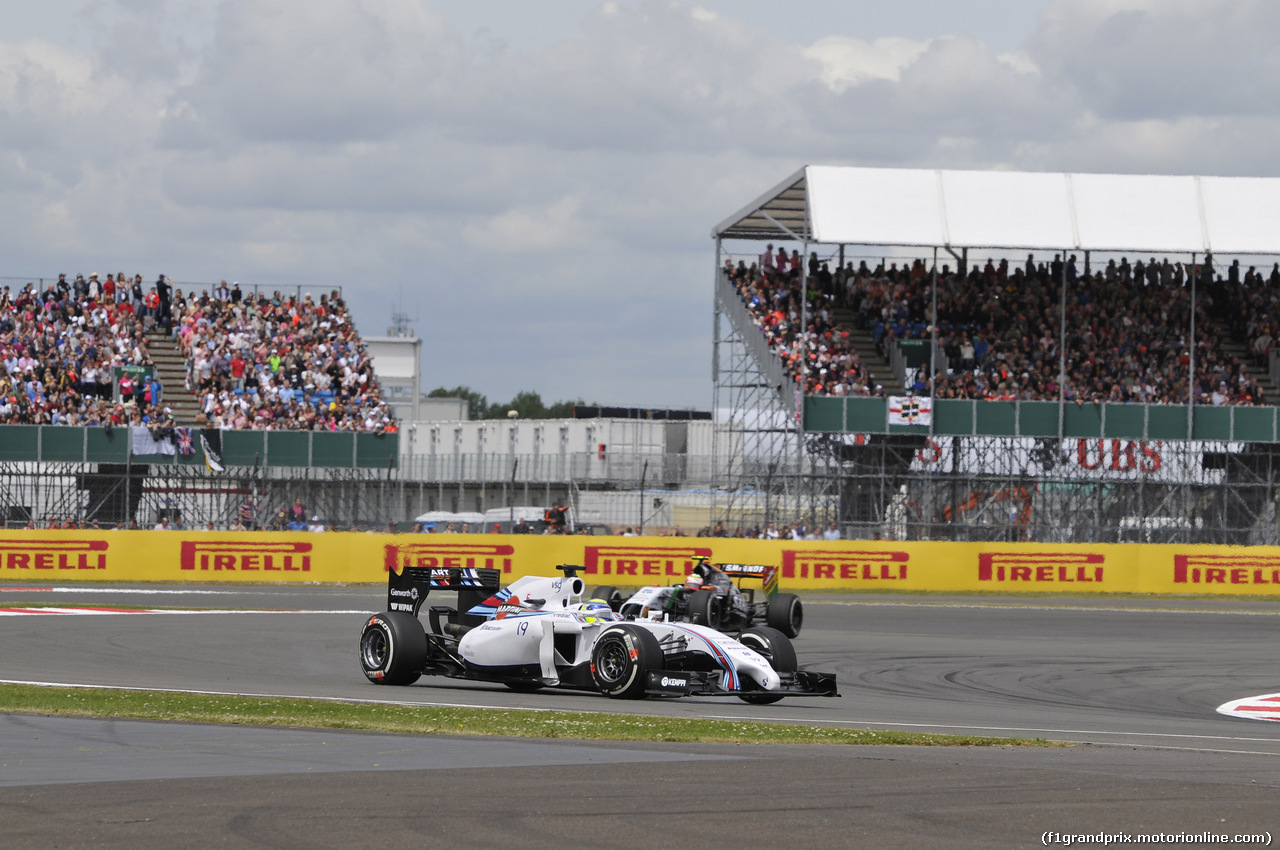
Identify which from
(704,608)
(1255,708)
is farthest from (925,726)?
(704,608)

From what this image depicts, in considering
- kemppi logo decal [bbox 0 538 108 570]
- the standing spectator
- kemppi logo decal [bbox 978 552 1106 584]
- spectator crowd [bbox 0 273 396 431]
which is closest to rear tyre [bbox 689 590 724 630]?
kemppi logo decal [bbox 978 552 1106 584]

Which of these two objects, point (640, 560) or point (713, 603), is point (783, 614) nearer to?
point (713, 603)

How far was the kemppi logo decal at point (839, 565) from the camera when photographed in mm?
35344

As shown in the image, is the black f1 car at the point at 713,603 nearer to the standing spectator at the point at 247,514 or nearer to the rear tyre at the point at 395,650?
the rear tyre at the point at 395,650

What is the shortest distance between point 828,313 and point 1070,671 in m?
24.9

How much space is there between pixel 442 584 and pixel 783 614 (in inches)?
295

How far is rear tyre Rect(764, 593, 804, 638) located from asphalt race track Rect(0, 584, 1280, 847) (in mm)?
3066

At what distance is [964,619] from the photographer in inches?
1089

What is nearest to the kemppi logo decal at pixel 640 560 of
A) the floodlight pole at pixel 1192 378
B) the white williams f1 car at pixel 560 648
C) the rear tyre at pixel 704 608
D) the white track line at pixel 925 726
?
the rear tyre at pixel 704 608

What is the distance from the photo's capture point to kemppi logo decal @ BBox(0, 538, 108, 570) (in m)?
34.6

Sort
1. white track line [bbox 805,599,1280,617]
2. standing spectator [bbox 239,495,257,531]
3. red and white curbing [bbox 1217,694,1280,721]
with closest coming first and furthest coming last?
red and white curbing [bbox 1217,694,1280,721], white track line [bbox 805,599,1280,617], standing spectator [bbox 239,495,257,531]

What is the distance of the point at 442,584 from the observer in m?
16.2

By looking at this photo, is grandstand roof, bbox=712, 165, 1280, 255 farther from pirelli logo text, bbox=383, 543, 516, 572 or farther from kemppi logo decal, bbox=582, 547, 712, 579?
pirelli logo text, bbox=383, 543, 516, 572

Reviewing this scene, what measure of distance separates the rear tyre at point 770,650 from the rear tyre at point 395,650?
3.23 m
